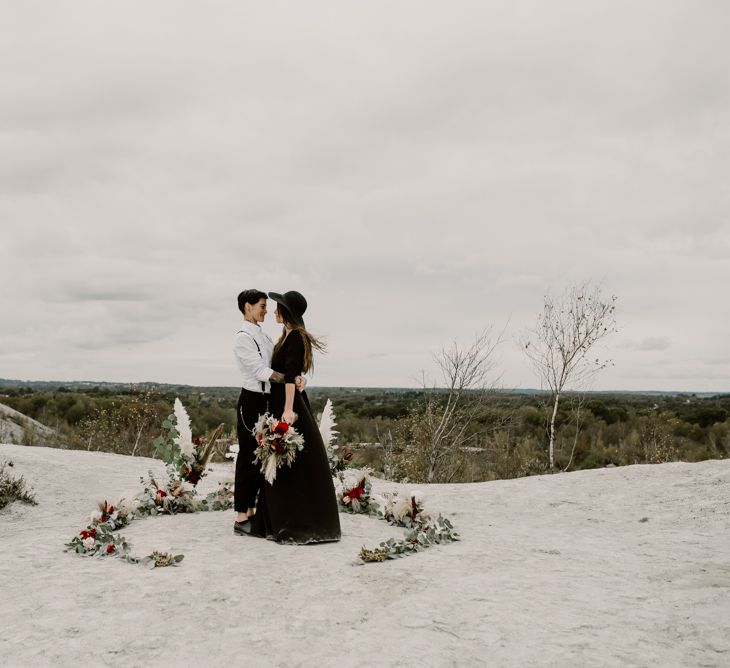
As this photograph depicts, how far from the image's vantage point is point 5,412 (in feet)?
71.9

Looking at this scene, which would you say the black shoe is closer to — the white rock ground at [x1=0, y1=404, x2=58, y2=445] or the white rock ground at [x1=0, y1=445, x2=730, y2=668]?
the white rock ground at [x1=0, y1=445, x2=730, y2=668]

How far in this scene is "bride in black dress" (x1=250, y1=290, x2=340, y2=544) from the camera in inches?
238

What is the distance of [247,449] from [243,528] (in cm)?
77

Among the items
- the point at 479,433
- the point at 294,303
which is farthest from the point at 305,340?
the point at 479,433

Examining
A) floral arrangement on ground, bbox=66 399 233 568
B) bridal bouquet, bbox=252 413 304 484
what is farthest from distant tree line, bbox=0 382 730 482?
bridal bouquet, bbox=252 413 304 484

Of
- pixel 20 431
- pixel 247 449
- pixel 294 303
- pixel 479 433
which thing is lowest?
pixel 20 431

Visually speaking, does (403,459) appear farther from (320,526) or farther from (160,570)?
(160,570)

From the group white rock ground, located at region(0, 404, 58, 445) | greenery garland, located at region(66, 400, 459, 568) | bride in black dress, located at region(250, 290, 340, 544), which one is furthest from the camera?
white rock ground, located at region(0, 404, 58, 445)

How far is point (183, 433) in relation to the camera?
7.29 metres

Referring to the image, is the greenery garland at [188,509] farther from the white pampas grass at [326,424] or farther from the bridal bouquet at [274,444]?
the bridal bouquet at [274,444]

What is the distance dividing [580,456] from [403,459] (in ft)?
34.1

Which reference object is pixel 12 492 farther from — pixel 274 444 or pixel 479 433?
pixel 479 433

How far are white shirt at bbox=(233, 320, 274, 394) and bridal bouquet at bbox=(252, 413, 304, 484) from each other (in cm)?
39

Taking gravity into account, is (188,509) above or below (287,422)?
below
